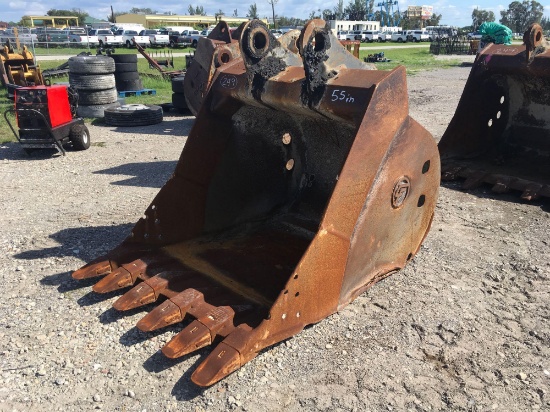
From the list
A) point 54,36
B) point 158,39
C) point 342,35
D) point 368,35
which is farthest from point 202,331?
point 368,35

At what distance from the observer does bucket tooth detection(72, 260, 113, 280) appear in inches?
131

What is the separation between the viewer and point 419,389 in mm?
2535

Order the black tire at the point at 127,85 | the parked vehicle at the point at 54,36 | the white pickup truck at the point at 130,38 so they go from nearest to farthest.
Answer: the black tire at the point at 127,85 → the parked vehicle at the point at 54,36 → the white pickup truck at the point at 130,38

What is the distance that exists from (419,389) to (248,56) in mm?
2140

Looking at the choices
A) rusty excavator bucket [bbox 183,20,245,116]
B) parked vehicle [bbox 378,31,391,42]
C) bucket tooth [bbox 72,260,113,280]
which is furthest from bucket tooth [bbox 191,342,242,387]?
parked vehicle [bbox 378,31,391,42]

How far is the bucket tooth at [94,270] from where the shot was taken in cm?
333

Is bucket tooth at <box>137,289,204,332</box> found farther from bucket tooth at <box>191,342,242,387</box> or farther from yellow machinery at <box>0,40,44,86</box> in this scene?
yellow machinery at <box>0,40,44,86</box>

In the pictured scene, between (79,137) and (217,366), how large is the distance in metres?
5.92

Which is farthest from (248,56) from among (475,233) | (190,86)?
(190,86)

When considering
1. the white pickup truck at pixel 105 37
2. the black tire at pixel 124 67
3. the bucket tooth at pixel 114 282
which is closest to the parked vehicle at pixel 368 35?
the white pickup truck at pixel 105 37

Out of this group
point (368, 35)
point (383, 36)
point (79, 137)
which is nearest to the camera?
point (79, 137)

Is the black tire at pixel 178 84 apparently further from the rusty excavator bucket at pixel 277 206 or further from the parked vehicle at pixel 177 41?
the parked vehicle at pixel 177 41

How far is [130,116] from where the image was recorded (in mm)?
9367

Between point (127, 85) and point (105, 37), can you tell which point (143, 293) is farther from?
point (105, 37)
